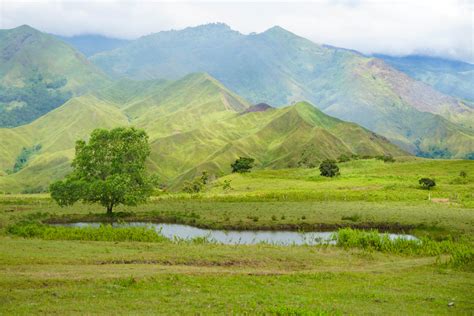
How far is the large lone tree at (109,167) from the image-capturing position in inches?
3297

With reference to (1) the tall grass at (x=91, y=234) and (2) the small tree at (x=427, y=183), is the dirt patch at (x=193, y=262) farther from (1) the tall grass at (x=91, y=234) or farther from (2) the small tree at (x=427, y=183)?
(2) the small tree at (x=427, y=183)

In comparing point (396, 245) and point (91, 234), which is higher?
point (91, 234)

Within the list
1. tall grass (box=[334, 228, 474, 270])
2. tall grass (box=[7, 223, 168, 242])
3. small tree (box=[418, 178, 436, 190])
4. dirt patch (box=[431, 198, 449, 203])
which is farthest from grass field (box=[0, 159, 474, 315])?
small tree (box=[418, 178, 436, 190])

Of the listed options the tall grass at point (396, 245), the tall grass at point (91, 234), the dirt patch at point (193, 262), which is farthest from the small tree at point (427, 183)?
the dirt patch at point (193, 262)

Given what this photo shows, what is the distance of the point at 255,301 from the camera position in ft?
98.3

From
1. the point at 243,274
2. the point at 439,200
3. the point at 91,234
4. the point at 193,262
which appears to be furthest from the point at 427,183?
the point at 243,274

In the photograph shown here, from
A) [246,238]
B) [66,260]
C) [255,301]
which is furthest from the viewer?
[246,238]

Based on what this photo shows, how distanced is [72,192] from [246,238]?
101 ft

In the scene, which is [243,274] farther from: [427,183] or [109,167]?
[427,183]

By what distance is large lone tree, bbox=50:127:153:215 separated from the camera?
83.8m

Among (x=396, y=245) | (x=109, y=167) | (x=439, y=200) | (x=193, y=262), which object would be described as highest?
(x=109, y=167)

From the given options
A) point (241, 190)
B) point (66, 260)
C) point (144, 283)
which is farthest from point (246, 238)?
point (241, 190)

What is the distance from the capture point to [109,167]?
282 ft

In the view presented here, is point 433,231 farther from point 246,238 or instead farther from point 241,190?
point 241,190
